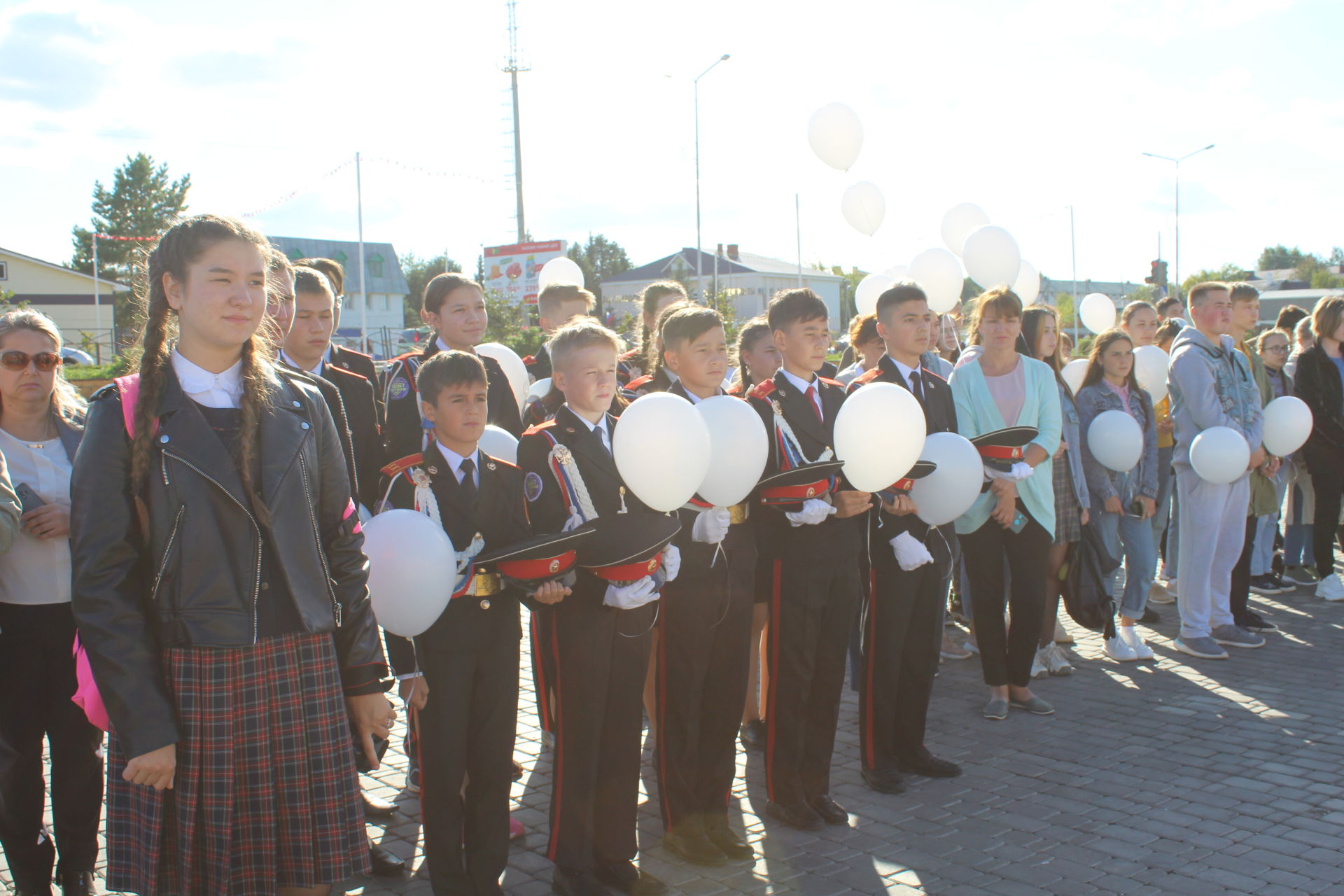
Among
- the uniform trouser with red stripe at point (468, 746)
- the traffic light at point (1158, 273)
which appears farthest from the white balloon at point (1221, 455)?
the traffic light at point (1158, 273)

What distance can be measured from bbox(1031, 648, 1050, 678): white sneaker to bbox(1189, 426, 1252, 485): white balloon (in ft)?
5.33

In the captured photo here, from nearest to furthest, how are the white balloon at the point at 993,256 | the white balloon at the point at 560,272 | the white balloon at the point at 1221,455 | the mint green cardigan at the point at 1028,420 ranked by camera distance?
the mint green cardigan at the point at 1028,420 < the white balloon at the point at 1221,455 < the white balloon at the point at 993,256 < the white balloon at the point at 560,272

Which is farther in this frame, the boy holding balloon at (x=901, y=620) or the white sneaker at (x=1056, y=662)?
the white sneaker at (x=1056, y=662)

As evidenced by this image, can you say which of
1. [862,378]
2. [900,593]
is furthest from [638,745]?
[862,378]

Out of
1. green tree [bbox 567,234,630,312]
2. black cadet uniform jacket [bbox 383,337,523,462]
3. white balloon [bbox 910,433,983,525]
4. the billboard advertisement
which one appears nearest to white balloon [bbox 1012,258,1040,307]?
white balloon [bbox 910,433,983,525]

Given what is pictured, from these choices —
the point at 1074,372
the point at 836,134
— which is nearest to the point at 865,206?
the point at 836,134

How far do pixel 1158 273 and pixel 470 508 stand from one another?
27.5 m

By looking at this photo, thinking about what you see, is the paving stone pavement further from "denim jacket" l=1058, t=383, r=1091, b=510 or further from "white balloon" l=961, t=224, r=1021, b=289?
"white balloon" l=961, t=224, r=1021, b=289

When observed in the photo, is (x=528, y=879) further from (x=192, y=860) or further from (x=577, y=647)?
(x=192, y=860)

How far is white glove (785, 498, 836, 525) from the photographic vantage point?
3957 millimetres

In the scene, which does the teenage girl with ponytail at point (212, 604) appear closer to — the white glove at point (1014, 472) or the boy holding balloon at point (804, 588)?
the boy holding balloon at point (804, 588)

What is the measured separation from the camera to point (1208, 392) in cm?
666

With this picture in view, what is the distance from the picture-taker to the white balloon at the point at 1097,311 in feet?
36.3

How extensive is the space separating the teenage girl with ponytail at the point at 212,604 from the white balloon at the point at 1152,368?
22.7 ft
